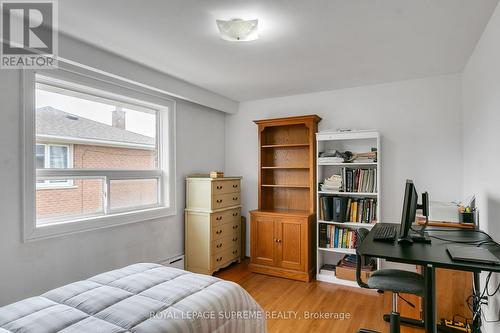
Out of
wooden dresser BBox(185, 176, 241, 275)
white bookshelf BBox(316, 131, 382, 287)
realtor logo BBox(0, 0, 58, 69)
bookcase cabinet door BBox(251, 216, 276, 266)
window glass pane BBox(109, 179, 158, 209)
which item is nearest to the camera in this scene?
realtor logo BBox(0, 0, 58, 69)

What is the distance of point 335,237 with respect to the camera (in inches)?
142

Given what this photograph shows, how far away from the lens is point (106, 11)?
194 cm

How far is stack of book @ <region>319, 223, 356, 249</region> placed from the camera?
11.5 feet

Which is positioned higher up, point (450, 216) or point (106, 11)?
point (106, 11)

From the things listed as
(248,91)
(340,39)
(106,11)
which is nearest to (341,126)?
(248,91)

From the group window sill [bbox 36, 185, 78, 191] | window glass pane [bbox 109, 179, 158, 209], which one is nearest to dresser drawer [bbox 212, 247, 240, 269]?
window glass pane [bbox 109, 179, 158, 209]

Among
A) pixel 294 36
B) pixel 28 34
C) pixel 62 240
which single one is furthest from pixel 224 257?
pixel 28 34

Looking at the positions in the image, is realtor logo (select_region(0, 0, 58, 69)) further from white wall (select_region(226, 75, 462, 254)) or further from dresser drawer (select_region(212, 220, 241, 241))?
white wall (select_region(226, 75, 462, 254))

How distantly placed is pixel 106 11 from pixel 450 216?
10.5ft

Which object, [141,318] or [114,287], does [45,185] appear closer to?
[114,287]

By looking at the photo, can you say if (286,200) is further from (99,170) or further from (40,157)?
(40,157)

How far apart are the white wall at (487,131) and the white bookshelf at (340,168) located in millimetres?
914

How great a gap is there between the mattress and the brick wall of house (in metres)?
1.04

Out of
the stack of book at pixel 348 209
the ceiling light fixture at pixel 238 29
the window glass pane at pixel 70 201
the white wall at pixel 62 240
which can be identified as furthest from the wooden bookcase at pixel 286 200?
the window glass pane at pixel 70 201
